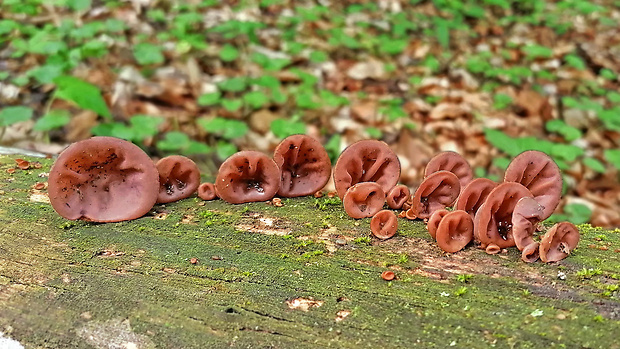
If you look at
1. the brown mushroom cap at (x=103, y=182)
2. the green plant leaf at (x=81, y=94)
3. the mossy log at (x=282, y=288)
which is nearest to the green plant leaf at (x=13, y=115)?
the green plant leaf at (x=81, y=94)

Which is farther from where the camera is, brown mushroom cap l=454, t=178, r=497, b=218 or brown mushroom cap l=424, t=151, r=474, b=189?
brown mushroom cap l=424, t=151, r=474, b=189

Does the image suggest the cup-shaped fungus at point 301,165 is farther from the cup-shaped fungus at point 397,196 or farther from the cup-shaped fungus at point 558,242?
the cup-shaped fungus at point 558,242

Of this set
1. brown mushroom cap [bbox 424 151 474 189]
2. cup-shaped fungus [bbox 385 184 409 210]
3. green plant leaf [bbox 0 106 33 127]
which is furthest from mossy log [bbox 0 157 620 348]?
green plant leaf [bbox 0 106 33 127]

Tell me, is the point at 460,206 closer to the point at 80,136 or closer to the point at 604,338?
the point at 604,338

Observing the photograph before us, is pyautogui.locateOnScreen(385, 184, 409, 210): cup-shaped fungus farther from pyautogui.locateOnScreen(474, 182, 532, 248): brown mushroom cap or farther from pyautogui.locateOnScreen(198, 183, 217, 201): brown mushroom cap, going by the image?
pyautogui.locateOnScreen(198, 183, 217, 201): brown mushroom cap

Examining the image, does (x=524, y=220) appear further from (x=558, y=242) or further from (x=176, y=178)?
(x=176, y=178)

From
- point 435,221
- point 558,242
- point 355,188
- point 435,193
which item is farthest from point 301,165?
point 558,242

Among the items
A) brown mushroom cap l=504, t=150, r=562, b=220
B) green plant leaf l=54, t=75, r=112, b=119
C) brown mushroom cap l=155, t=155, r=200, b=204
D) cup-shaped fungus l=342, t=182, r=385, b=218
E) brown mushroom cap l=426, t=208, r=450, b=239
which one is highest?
brown mushroom cap l=504, t=150, r=562, b=220
